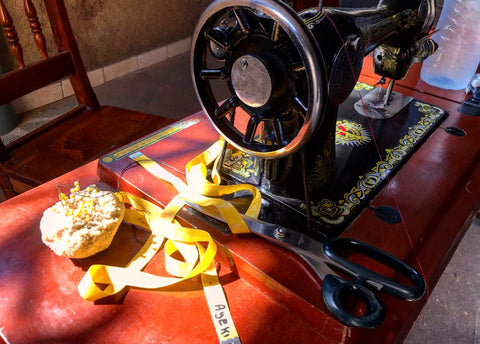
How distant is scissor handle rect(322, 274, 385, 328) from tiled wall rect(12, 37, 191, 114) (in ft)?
7.67

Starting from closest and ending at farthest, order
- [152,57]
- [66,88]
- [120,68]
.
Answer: [66,88]
[120,68]
[152,57]

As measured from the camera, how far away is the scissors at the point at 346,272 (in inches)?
23.1

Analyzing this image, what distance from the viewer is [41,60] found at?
1.35 meters

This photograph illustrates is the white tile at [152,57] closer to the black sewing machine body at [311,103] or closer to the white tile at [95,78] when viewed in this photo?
the white tile at [95,78]

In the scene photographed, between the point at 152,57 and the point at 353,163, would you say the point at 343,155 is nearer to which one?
the point at 353,163

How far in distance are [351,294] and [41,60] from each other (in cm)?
126

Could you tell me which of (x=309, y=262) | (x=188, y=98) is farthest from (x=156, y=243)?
(x=188, y=98)

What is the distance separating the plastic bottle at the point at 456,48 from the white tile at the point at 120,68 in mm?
2241

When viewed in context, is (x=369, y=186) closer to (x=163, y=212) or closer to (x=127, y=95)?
(x=163, y=212)

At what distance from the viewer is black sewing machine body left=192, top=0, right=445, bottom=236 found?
2.02 ft

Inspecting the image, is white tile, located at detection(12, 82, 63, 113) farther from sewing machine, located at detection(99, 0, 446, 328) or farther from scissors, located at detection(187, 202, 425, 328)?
scissors, located at detection(187, 202, 425, 328)

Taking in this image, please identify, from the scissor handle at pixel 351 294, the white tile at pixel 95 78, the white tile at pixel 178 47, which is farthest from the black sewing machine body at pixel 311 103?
the white tile at pixel 178 47

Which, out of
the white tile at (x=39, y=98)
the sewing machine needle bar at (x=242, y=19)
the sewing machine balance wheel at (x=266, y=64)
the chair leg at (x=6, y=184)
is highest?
the sewing machine needle bar at (x=242, y=19)

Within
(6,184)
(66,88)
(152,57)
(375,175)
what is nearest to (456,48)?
(375,175)
